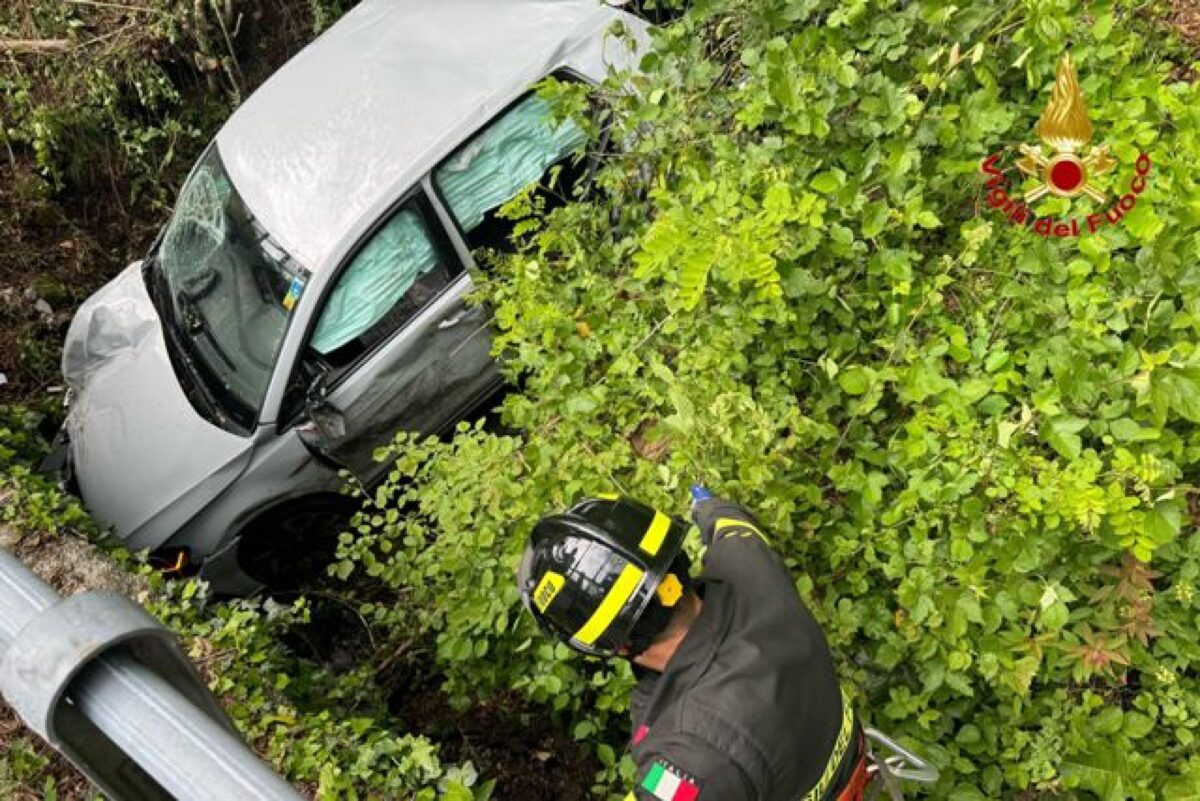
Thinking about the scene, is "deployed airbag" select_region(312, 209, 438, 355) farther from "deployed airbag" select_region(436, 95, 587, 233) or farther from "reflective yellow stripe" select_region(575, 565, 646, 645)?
"reflective yellow stripe" select_region(575, 565, 646, 645)

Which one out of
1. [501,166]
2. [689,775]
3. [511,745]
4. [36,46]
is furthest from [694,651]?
[36,46]

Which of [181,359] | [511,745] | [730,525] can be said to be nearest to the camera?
[730,525]

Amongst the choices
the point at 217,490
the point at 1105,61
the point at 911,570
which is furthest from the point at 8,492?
the point at 1105,61

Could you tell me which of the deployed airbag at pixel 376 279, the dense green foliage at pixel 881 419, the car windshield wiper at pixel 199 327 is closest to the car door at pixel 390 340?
the deployed airbag at pixel 376 279

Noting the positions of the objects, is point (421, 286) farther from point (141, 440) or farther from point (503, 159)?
point (141, 440)

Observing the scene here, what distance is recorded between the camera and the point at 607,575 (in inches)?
76.7

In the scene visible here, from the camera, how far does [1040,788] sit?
2.64 metres

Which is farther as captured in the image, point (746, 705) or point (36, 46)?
point (36, 46)

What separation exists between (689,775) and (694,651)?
270 millimetres

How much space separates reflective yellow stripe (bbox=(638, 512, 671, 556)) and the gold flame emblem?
1.76 metres

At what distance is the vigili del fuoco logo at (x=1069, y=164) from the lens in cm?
277

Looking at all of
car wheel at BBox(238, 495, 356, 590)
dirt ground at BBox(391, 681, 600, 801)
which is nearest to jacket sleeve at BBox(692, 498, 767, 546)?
dirt ground at BBox(391, 681, 600, 801)

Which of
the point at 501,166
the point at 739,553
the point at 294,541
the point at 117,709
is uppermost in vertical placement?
the point at 117,709

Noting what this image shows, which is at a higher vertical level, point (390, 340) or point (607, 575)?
point (607, 575)
